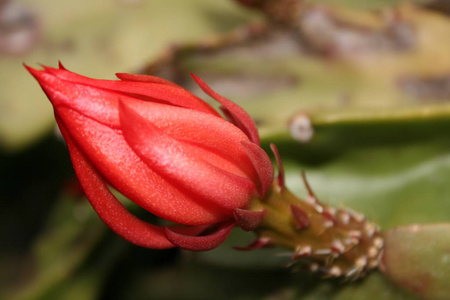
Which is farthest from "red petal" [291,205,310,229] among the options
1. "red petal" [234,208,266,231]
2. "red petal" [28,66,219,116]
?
"red petal" [28,66,219,116]

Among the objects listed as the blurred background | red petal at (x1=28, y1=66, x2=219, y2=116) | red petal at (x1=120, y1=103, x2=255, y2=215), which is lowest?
the blurred background

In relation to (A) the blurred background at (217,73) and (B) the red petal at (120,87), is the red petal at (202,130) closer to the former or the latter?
(B) the red petal at (120,87)

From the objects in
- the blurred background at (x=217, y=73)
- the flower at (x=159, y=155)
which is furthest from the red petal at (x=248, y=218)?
the blurred background at (x=217, y=73)

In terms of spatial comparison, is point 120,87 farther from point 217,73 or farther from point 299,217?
point 217,73

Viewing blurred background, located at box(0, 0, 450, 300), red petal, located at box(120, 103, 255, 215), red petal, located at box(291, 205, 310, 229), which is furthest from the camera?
blurred background, located at box(0, 0, 450, 300)

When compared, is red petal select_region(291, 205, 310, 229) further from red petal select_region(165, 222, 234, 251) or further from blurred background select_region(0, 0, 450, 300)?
blurred background select_region(0, 0, 450, 300)

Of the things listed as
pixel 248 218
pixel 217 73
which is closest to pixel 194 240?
pixel 248 218

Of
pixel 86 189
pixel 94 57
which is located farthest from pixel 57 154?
pixel 86 189
